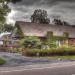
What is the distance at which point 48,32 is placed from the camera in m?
68.6

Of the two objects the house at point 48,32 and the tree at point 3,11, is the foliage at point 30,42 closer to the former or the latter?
the house at point 48,32

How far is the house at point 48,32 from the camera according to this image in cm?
6613

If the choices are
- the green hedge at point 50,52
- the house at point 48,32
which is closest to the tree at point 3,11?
the green hedge at point 50,52

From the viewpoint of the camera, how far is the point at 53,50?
43.8 m

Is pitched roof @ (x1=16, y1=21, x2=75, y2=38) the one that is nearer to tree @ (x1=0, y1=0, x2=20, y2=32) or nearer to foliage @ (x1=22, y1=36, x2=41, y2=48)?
foliage @ (x1=22, y1=36, x2=41, y2=48)

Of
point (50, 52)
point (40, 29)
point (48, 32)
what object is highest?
point (40, 29)

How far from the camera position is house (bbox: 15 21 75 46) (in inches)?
2604

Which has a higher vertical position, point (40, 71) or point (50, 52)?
point (40, 71)

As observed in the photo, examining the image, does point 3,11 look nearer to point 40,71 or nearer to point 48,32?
point 40,71

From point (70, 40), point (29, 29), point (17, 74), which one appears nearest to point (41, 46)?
point (29, 29)

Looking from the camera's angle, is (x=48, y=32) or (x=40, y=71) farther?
(x=48, y=32)

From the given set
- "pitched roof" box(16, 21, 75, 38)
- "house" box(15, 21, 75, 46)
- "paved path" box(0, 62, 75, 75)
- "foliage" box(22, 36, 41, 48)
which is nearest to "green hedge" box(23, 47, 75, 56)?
"foliage" box(22, 36, 41, 48)

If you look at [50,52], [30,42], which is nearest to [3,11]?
[50,52]

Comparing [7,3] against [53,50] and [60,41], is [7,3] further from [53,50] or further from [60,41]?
[60,41]
